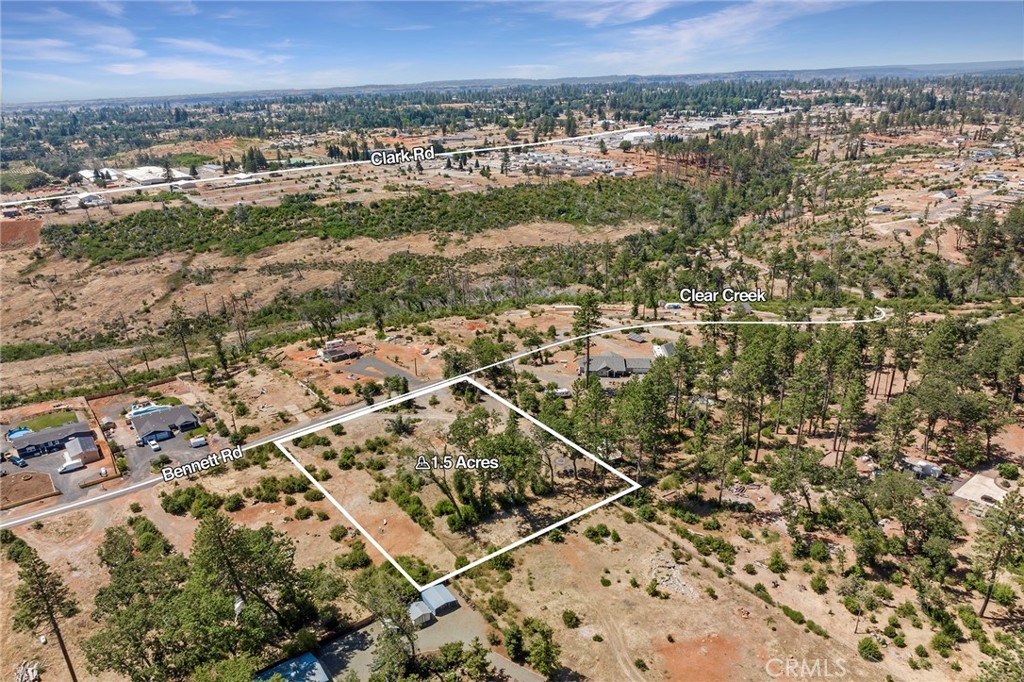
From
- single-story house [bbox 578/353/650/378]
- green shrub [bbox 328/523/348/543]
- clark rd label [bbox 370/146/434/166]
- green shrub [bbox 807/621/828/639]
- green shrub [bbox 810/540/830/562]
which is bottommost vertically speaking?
green shrub [bbox 807/621/828/639]

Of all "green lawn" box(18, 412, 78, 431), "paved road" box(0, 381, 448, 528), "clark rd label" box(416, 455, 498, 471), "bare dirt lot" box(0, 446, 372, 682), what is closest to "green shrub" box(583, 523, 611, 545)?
"clark rd label" box(416, 455, 498, 471)

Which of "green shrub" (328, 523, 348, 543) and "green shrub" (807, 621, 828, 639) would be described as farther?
"green shrub" (328, 523, 348, 543)

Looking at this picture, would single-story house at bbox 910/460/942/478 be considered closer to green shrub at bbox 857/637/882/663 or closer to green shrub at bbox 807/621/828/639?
green shrub at bbox 857/637/882/663

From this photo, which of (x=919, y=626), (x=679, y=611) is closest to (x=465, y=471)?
(x=679, y=611)

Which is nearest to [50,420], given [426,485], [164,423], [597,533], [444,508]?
[164,423]

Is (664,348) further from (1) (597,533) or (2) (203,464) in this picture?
(2) (203,464)

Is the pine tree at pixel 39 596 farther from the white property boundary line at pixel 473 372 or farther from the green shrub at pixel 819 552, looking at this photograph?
the green shrub at pixel 819 552
